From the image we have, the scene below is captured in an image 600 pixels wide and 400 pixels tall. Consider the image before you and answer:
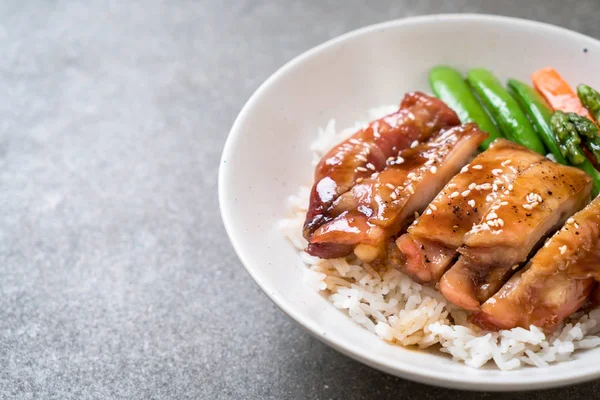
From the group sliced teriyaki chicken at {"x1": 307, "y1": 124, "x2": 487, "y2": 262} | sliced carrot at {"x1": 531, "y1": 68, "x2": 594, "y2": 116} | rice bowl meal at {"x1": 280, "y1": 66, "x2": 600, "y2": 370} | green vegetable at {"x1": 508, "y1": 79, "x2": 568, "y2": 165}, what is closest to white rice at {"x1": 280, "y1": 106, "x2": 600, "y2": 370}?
rice bowl meal at {"x1": 280, "y1": 66, "x2": 600, "y2": 370}

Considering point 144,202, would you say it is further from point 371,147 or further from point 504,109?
point 504,109

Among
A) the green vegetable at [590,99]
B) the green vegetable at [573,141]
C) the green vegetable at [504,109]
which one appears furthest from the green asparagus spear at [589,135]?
the green vegetable at [504,109]

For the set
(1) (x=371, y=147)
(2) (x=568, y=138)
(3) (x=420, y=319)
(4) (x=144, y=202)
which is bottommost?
(4) (x=144, y=202)

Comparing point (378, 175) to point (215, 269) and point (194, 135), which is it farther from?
point (194, 135)

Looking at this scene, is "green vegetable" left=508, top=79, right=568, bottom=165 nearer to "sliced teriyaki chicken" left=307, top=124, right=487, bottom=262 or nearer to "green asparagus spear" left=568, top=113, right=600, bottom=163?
"green asparagus spear" left=568, top=113, right=600, bottom=163

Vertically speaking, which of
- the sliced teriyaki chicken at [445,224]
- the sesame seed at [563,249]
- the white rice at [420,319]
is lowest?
the white rice at [420,319]

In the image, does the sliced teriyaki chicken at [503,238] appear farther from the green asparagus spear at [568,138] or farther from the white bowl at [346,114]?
the green asparagus spear at [568,138]

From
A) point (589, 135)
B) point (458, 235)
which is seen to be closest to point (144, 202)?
point (458, 235)
